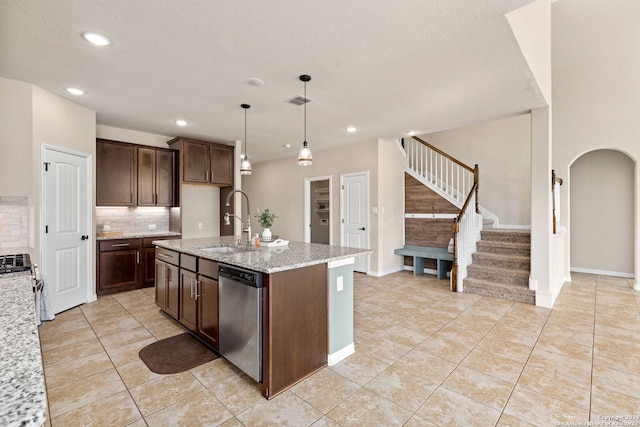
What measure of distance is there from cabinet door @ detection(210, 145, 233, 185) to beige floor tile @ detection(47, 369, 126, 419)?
146 inches

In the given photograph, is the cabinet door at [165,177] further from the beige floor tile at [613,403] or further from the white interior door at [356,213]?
the beige floor tile at [613,403]

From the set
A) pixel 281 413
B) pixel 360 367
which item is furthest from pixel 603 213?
pixel 281 413

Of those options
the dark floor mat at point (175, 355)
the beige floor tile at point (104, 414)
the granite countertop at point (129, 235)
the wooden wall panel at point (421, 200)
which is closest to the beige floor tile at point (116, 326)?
the dark floor mat at point (175, 355)

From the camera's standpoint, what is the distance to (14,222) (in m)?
3.28

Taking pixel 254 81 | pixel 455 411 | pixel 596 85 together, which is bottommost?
pixel 455 411

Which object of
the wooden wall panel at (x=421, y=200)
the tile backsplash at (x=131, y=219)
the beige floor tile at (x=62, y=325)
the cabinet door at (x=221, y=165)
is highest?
the cabinet door at (x=221, y=165)

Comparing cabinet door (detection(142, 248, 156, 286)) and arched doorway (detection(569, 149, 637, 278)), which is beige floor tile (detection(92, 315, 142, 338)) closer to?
cabinet door (detection(142, 248, 156, 286))

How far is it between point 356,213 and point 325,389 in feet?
13.4

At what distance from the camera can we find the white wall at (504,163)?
624cm

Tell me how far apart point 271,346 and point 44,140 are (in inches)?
140

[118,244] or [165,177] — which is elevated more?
[165,177]

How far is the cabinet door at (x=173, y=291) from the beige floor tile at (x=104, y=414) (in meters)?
1.19

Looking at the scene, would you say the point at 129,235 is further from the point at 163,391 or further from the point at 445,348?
the point at 445,348

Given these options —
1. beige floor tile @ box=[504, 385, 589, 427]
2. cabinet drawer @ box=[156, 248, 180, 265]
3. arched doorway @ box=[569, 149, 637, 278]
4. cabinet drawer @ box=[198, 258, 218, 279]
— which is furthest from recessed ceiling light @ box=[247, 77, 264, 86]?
arched doorway @ box=[569, 149, 637, 278]
